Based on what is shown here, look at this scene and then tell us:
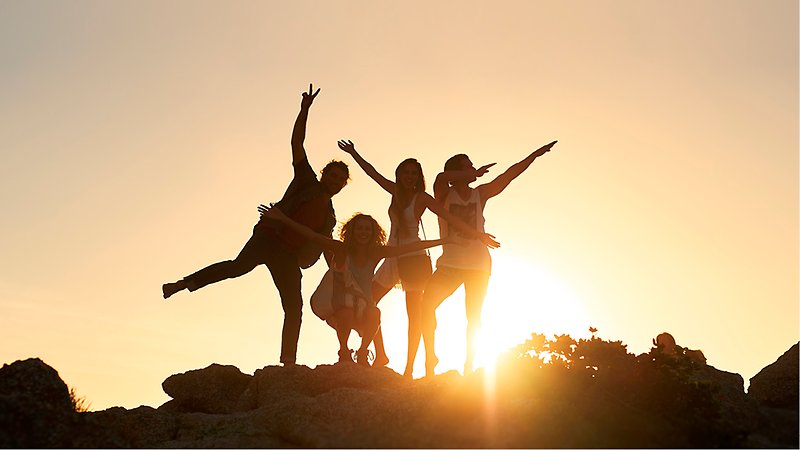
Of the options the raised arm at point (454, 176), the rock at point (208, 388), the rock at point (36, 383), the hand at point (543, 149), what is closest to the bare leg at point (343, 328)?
the rock at point (208, 388)

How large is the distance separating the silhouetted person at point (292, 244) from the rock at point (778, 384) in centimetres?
626

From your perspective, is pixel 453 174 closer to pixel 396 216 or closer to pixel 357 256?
pixel 396 216

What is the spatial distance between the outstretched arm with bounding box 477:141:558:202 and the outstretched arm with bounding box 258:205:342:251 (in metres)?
2.07

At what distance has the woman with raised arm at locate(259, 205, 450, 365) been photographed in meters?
12.0

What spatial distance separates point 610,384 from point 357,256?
368cm

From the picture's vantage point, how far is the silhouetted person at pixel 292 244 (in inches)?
473

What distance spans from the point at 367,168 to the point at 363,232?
1.01 m

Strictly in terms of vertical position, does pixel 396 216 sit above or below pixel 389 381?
above

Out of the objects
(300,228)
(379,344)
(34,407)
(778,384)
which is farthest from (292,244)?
(778,384)

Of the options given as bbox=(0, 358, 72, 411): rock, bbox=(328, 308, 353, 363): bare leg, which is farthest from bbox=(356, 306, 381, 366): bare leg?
bbox=(0, 358, 72, 411): rock

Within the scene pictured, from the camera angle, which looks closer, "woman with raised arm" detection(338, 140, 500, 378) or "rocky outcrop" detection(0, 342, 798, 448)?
"rocky outcrop" detection(0, 342, 798, 448)

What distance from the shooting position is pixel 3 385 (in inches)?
379

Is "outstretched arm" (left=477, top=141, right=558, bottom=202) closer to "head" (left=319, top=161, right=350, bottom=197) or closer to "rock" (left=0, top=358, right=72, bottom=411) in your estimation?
"head" (left=319, top=161, right=350, bottom=197)

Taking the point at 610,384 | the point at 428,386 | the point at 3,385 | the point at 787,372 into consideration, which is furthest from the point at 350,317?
the point at 787,372
